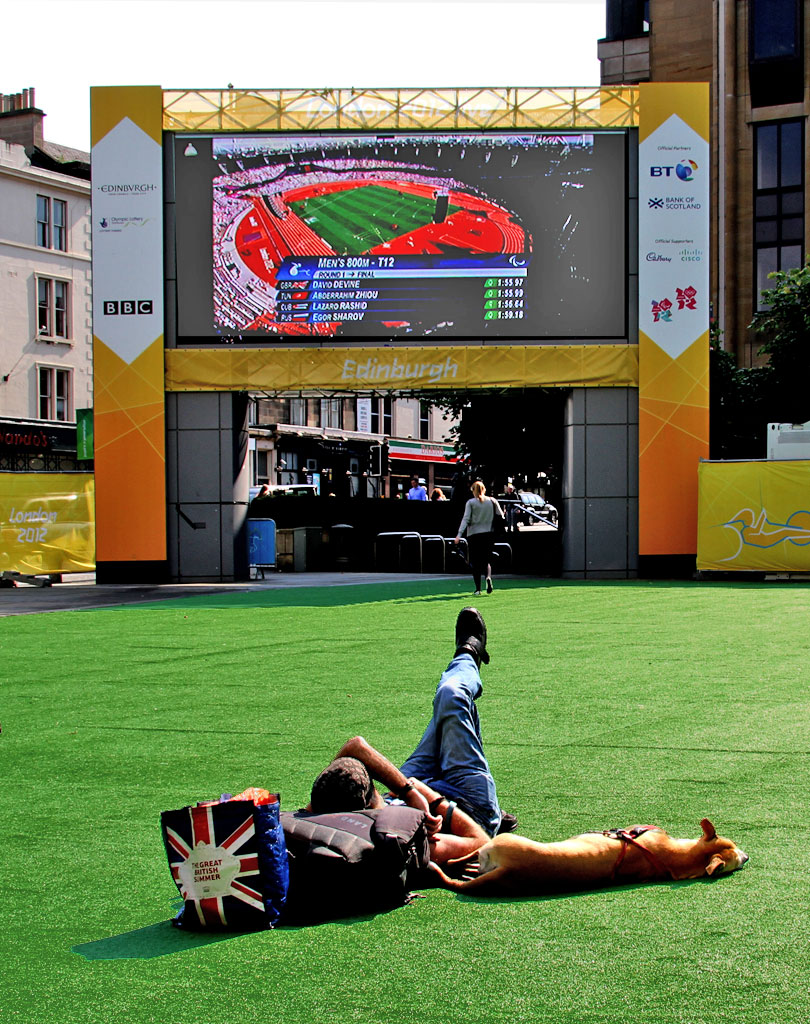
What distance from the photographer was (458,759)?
5500mm

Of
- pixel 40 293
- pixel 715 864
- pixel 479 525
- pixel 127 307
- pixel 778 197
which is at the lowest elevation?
pixel 715 864

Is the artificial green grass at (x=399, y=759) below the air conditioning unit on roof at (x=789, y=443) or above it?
below

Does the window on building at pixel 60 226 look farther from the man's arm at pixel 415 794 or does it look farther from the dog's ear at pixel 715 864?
the dog's ear at pixel 715 864

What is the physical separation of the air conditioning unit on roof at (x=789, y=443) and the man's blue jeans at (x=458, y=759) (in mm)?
20555

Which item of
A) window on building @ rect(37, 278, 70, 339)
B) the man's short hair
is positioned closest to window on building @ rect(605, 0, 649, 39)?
window on building @ rect(37, 278, 70, 339)

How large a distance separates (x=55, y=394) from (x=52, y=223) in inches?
268

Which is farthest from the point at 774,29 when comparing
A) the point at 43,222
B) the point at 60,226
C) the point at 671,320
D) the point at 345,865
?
the point at 345,865

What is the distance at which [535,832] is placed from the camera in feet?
18.1

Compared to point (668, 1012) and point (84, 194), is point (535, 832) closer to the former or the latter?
point (668, 1012)

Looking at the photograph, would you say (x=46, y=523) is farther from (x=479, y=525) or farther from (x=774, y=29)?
(x=774, y=29)

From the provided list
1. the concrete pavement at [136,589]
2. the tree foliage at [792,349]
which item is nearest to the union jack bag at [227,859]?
the concrete pavement at [136,589]

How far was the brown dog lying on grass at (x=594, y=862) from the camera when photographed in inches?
184

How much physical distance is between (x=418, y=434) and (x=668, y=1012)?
68931 millimetres

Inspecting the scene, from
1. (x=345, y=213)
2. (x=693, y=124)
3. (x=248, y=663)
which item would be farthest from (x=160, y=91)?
(x=248, y=663)
